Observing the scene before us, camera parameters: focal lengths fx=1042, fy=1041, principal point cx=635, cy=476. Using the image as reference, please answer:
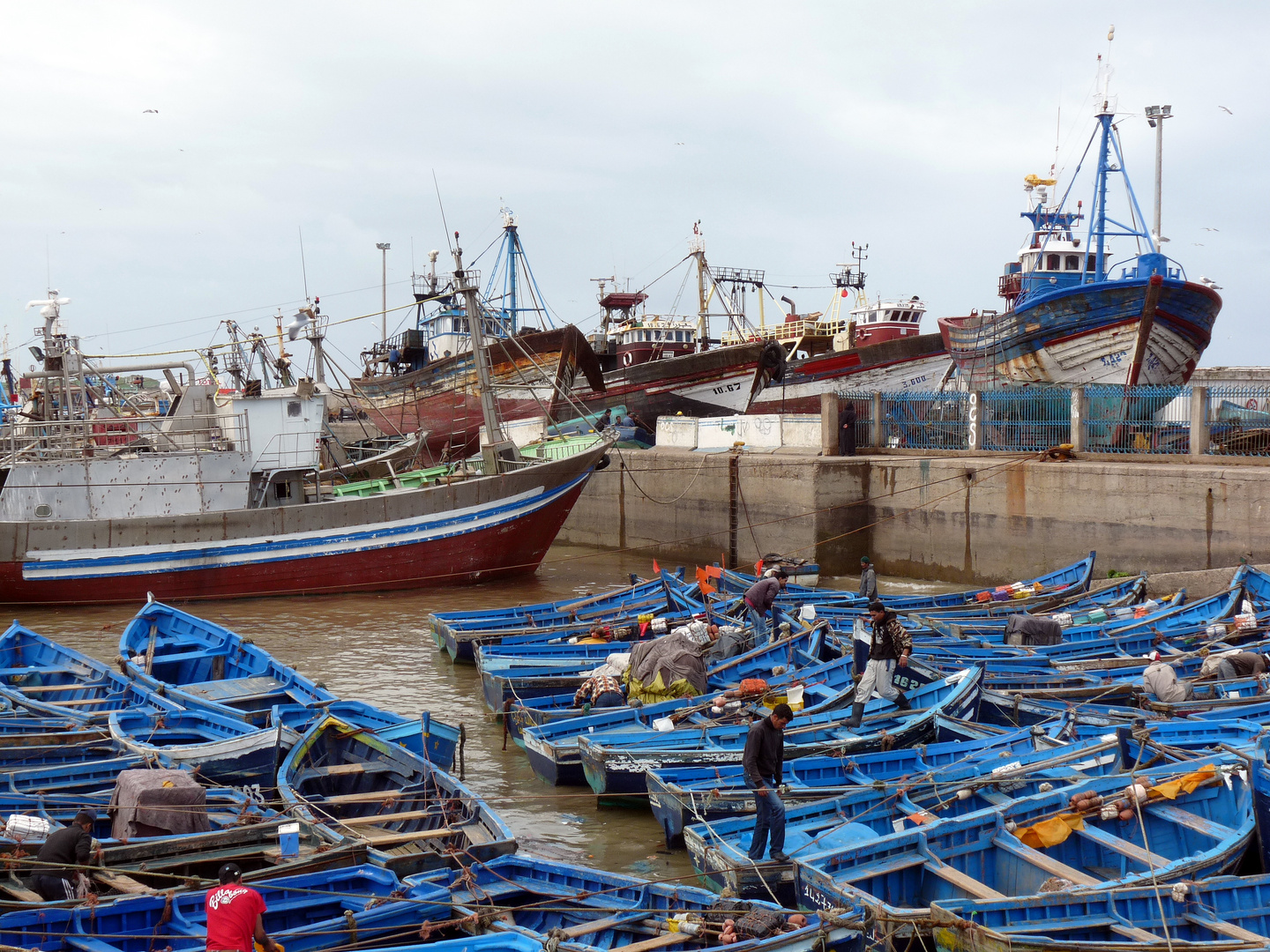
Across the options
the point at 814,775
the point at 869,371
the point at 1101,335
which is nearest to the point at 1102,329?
the point at 1101,335

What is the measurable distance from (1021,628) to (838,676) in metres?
3.61

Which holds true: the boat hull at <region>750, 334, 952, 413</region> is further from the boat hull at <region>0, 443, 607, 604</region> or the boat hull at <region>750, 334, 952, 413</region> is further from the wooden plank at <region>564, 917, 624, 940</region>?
the wooden plank at <region>564, 917, 624, 940</region>

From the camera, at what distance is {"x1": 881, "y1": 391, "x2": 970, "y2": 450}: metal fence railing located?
80.6 feet

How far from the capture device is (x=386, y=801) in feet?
31.2

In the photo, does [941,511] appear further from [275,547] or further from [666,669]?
[275,547]

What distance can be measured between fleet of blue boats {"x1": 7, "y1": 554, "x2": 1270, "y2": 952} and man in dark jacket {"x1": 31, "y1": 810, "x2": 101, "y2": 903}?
0.37 feet

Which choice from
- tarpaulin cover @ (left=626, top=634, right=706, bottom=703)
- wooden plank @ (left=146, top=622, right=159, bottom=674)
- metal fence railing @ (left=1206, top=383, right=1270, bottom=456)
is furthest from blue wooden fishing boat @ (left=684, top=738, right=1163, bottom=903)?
metal fence railing @ (left=1206, top=383, right=1270, bottom=456)

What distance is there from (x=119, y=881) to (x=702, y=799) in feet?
15.0

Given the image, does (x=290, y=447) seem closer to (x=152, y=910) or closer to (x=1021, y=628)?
(x=1021, y=628)

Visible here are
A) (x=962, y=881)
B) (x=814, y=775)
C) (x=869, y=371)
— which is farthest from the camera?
(x=869, y=371)

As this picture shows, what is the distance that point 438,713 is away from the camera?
14195mm

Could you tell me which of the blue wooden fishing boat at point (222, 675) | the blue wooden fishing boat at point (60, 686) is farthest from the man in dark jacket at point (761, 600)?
the blue wooden fishing boat at point (60, 686)

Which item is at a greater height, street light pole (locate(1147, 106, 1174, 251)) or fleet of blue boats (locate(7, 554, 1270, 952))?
street light pole (locate(1147, 106, 1174, 251))

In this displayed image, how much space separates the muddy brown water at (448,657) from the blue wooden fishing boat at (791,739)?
0.53 m
